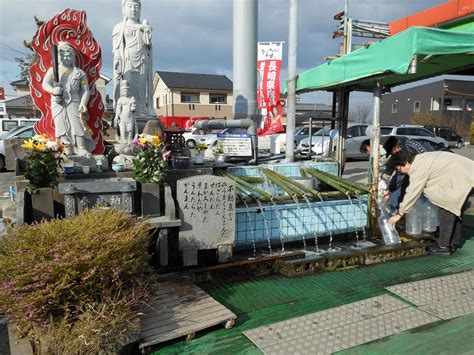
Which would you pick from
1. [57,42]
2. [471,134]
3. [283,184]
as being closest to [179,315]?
[283,184]

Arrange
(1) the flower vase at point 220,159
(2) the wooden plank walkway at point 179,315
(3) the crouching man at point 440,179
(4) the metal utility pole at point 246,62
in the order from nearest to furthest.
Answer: (2) the wooden plank walkway at point 179,315 → (3) the crouching man at point 440,179 → (1) the flower vase at point 220,159 → (4) the metal utility pole at point 246,62

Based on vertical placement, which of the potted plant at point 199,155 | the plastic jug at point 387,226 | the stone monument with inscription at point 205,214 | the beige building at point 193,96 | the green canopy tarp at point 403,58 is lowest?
the plastic jug at point 387,226

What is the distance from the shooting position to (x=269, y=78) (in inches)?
481

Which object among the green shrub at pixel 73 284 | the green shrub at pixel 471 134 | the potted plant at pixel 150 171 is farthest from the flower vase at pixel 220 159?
the green shrub at pixel 471 134

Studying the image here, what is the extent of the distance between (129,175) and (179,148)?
101 centimetres

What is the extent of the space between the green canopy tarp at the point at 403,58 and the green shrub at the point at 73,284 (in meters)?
3.85

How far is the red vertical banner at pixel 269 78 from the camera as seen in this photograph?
468 inches

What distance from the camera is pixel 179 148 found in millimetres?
5457

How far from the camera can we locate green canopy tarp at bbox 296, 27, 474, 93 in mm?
4152

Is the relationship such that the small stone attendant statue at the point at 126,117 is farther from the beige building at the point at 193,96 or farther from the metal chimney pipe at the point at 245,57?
the beige building at the point at 193,96

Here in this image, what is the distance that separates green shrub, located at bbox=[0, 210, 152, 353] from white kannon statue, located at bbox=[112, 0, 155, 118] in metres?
5.13

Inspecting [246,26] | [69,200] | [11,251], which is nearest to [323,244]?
[69,200]

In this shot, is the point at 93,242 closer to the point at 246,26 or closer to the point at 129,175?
the point at 129,175

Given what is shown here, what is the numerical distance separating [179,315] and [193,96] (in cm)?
3443
